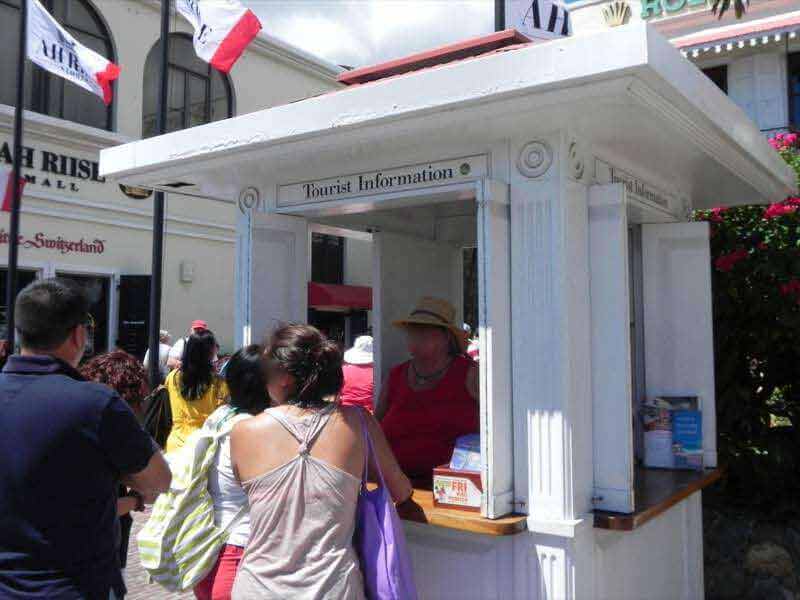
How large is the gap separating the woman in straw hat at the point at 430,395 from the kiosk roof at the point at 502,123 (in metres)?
1.03

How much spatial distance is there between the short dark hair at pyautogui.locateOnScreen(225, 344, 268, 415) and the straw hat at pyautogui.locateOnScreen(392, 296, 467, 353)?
4.39ft

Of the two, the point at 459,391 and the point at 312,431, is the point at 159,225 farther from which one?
the point at 312,431

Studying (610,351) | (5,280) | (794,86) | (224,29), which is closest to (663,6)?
(794,86)

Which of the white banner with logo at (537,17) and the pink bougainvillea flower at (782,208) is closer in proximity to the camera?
the pink bougainvillea flower at (782,208)

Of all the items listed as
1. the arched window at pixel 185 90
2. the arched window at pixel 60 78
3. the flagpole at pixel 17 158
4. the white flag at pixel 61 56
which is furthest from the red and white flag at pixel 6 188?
the arched window at pixel 185 90

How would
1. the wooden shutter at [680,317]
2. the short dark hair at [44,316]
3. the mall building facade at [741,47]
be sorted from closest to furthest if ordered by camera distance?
1. the short dark hair at [44,316]
2. the wooden shutter at [680,317]
3. the mall building facade at [741,47]

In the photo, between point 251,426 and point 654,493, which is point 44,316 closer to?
point 251,426

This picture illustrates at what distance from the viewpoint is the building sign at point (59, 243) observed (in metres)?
12.8

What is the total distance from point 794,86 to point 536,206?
15.5 metres

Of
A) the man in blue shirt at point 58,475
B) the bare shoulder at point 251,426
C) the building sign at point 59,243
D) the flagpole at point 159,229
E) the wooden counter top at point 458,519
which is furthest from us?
the building sign at point 59,243

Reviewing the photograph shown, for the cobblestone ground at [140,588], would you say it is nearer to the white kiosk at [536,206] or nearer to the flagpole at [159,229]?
the white kiosk at [536,206]

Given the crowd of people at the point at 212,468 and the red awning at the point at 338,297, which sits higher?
the red awning at the point at 338,297

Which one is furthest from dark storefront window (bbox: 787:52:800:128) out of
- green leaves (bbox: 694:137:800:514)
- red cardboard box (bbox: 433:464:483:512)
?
red cardboard box (bbox: 433:464:483:512)

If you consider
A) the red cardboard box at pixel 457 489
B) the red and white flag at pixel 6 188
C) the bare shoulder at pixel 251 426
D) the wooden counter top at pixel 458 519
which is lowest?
the wooden counter top at pixel 458 519
